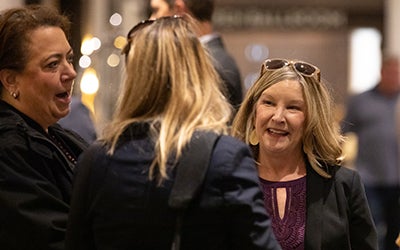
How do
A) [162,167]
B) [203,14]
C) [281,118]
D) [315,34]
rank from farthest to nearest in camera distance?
[315,34] < [203,14] < [281,118] < [162,167]

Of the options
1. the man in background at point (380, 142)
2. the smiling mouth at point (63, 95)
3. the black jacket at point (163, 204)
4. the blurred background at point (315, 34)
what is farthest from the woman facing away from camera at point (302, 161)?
the blurred background at point (315, 34)

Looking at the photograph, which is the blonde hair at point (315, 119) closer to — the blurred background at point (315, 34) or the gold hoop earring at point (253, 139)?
the gold hoop earring at point (253, 139)

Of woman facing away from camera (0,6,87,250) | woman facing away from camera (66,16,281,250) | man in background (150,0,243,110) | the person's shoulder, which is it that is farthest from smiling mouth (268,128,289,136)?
man in background (150,0,243,110)

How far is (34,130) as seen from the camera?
364cm

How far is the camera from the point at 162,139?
297 centimetres

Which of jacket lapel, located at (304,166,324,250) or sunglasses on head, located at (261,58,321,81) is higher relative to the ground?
sunglasses on head, located at (261,58,321,81)

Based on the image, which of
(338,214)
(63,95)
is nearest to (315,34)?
(338,214)

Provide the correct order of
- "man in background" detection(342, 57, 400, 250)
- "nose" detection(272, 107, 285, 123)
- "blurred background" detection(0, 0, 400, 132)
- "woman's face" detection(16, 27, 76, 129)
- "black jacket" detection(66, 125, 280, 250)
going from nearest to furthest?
1. "black jacket" detection(66, 125, 280, 250)
2. "woman's face" detection(16, 27, 76, 129)
3. "nose" detection(272, 107, 285, 123)
4. "man in background" detection(342, 57, 400, 250)
5. "blurred background" detection(0, 0, 400, 132)

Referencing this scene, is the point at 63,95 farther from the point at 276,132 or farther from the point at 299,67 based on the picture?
the point at 299,67

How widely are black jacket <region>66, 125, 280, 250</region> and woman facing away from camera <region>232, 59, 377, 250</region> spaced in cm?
80

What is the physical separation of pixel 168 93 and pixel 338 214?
1.07 meters

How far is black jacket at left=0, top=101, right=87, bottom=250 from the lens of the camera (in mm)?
3432

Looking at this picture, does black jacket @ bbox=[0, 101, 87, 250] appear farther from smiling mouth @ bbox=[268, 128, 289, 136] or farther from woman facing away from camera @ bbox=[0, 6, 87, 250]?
smiling mouth @ bbox=[268, 128, 289, 136]

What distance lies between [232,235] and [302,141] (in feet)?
3.44
